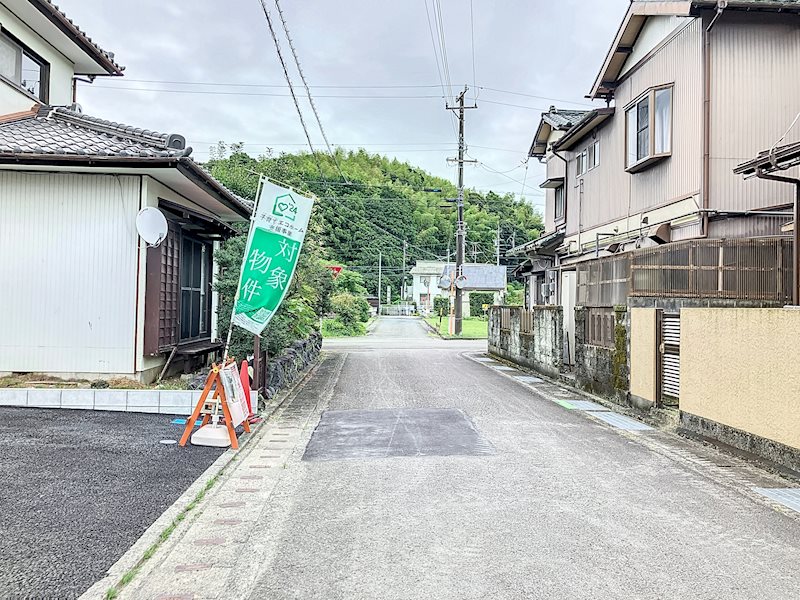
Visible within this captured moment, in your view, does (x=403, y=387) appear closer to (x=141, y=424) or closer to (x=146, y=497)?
(x=141, y=424)

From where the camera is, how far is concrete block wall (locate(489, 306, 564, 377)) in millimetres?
16188

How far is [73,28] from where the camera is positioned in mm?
14133

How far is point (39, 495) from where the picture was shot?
5.73 meters

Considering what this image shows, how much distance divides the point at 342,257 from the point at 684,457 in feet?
208

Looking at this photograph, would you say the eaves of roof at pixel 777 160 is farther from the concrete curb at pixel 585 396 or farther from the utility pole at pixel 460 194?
the utility pole at pixel 460 194

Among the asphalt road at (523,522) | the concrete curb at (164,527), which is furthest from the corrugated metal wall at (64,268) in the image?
the asphalt road at (523,522)

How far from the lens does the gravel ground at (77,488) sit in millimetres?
4281

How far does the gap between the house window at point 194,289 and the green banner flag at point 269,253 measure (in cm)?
428

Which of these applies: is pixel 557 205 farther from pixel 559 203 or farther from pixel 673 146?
pixel 673 146

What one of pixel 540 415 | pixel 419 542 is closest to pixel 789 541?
pixel 419 542

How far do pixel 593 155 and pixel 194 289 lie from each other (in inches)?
442

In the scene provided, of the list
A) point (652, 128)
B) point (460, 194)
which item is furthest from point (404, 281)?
point (652, 128)

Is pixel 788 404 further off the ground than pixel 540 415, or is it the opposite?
pixel 788 404

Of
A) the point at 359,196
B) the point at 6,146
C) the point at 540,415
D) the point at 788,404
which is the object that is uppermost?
the point at 359,196
